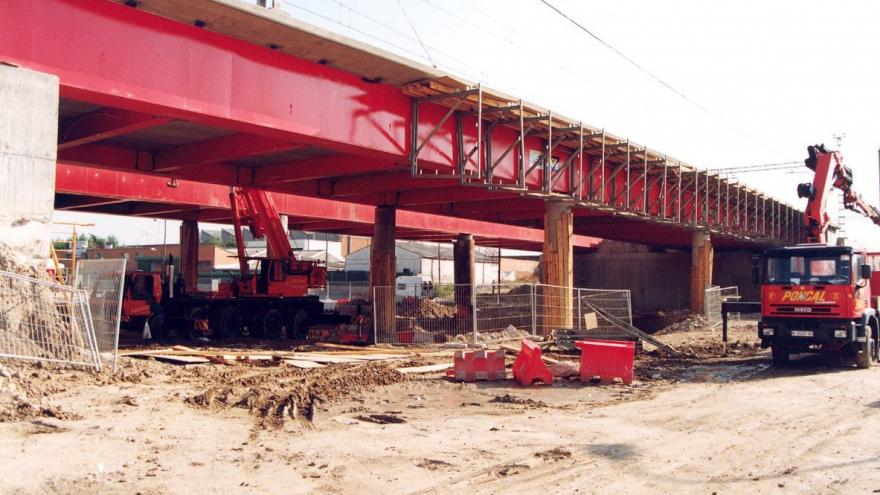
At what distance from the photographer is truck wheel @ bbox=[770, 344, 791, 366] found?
52.0 feet

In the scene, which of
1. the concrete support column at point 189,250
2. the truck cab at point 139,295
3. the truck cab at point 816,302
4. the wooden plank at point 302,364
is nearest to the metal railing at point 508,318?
the truck cab at point 816,302

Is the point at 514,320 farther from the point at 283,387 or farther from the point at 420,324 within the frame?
the point at 283,387

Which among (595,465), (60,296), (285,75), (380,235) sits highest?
(285,75)

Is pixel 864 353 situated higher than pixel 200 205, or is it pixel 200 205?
pixel 200 205

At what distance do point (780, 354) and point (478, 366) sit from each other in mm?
7572

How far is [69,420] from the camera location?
25.7 ft

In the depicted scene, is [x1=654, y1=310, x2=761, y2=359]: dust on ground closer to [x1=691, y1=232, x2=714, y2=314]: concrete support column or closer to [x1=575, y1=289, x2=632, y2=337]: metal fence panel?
[x1=691, y1=232, x2=714, y2=314]: concrete support column

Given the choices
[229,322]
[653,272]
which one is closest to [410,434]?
[229,322]

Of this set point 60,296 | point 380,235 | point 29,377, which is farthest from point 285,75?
point 380,235

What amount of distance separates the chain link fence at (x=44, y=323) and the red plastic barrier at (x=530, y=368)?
6626 mm

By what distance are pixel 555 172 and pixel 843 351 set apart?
27.3 ft

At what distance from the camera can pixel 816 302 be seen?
15195 millimetres

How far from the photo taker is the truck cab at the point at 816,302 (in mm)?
14969

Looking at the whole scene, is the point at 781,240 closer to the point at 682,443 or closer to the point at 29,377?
the point at 682,443
